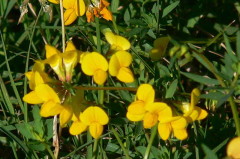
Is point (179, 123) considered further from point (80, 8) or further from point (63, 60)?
point (80, 8)

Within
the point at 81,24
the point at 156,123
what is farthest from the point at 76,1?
the point at 156,123

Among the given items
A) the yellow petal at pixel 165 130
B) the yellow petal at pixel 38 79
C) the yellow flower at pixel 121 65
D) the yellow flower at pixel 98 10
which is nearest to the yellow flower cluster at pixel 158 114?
the yellow petal at pixel 165 130

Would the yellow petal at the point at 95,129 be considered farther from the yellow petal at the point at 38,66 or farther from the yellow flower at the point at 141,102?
the yellow petal at the point at 38,66

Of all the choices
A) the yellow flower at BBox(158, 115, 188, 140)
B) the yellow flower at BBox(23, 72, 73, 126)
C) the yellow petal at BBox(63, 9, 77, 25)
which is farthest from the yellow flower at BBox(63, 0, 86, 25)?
the yellow flower at BBox(158, 115, 188, 140)

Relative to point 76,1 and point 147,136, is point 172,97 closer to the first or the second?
point 147,136

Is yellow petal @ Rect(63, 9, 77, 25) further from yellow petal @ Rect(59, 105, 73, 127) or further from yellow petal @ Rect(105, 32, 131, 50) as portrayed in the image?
yellow petal @ Rect(59, 105, 73, 127)

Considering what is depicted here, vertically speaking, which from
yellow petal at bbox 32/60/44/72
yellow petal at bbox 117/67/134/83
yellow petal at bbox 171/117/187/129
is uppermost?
yellow petal at bbox 32/60/44/72

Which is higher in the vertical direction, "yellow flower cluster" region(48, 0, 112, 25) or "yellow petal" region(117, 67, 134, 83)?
"yellow flower cluster" region(48, 0, 112, 25)
